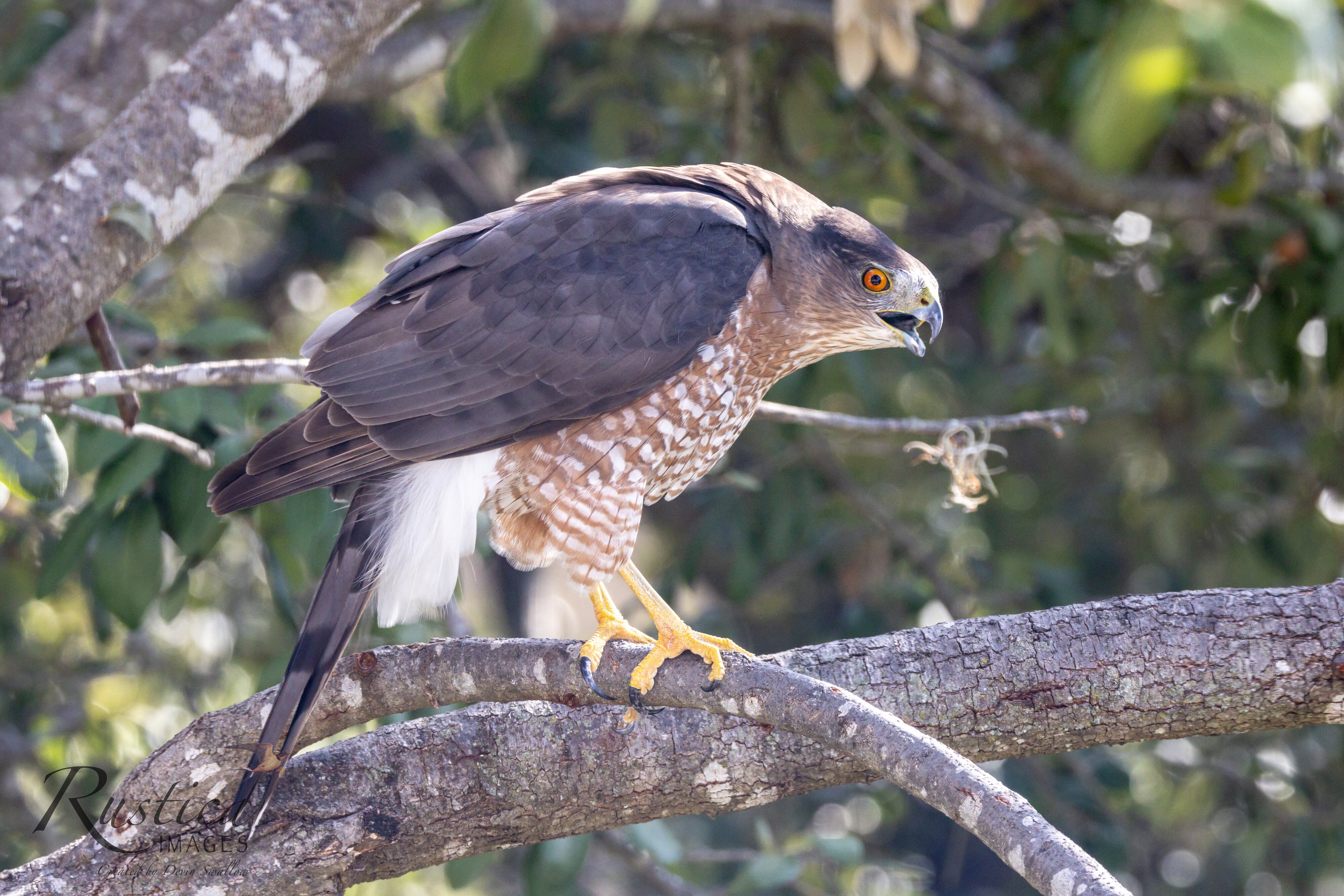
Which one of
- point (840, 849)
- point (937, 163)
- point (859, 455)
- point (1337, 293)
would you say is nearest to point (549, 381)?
point (840, 849)

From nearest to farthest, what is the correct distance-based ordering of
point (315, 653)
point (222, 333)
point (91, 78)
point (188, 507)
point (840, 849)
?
point (315, 653), point (188, 507), point (222, 333), point (840, 849), point (91, 78)

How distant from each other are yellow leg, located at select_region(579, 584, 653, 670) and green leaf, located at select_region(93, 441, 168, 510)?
4.06ft

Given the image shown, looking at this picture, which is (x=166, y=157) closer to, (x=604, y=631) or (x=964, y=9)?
(x=604, y=631)

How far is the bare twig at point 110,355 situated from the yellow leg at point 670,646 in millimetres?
1403

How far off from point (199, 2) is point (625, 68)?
190cm

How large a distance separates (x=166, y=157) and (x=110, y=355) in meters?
0.54

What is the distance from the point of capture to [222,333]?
346 centimetres

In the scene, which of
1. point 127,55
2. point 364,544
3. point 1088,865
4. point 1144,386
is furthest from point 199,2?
point 1144,386

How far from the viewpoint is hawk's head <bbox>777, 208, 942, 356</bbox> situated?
3180 mm

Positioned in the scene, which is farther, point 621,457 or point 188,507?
point 188,507

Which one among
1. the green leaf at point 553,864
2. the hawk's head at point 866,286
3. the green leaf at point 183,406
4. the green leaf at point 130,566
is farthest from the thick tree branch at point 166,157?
the green leaf at point 553,864

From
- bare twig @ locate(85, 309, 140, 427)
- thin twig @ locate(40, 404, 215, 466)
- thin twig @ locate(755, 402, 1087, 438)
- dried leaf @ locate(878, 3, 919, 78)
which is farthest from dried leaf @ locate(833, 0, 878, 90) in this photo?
bare twig @ locate(85, 309, 140, 427)

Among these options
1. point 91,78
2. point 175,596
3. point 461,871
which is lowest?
point 461,871

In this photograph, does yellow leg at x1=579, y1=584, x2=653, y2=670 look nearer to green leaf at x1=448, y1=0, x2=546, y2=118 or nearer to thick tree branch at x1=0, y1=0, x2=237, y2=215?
green leaf at x1=448, y1=0, x2=546, y2=118
